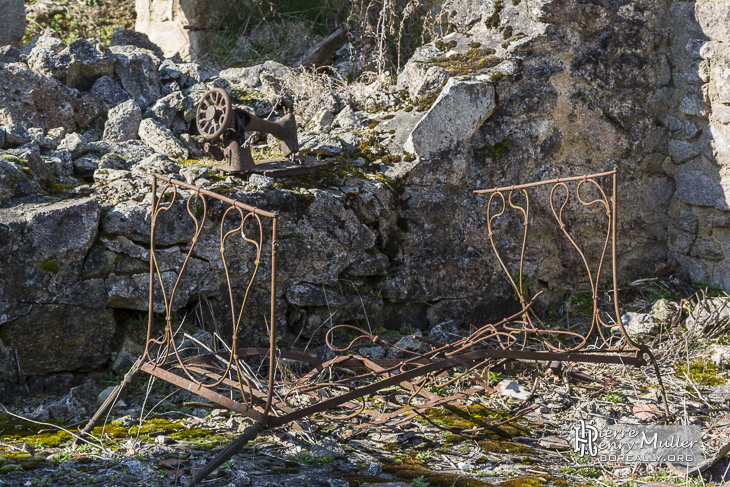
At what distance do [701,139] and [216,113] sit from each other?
9.46 ft

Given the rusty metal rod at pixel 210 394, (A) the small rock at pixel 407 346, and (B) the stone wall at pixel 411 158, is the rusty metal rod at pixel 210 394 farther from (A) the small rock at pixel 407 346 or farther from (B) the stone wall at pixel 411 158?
(A) the small rock at pixel 407 346

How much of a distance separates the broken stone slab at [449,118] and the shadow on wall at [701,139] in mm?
1286

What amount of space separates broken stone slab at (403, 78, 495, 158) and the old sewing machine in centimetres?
59

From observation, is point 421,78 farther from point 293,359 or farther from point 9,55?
point 9,55

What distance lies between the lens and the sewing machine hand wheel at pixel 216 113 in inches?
139

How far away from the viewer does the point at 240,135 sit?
3686 mm

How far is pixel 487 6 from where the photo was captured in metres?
4.47

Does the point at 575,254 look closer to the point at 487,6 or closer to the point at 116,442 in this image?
the point at 487,6

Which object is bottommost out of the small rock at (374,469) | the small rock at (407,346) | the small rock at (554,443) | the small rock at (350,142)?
the small rock at (554,443)

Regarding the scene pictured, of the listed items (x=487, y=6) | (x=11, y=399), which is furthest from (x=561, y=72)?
(x=11, y=399)

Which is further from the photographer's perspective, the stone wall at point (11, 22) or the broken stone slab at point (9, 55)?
the stone wall at point (11, 22)

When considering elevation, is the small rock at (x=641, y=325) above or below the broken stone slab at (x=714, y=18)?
below

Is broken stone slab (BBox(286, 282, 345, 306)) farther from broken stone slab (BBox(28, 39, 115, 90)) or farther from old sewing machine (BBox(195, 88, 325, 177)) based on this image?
broken stone slab (BBox(28, 39, 115, 90))

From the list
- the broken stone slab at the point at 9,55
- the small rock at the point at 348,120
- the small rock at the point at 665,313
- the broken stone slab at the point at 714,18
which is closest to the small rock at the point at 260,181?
the small rock at the point at 348,120
